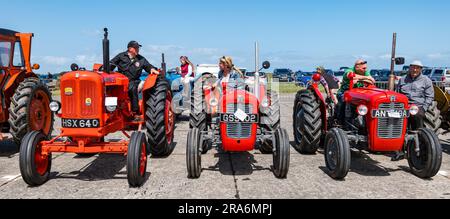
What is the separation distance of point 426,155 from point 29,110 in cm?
604

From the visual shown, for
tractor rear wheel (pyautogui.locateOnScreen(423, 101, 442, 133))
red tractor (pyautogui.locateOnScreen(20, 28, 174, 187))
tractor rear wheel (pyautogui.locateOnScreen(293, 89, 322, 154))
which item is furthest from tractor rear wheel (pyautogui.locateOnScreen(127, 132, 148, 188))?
tractor rear wheel (pyautogui.locateOnScreen(423, 101, 442, 133))

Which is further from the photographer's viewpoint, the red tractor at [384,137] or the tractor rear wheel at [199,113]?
the tractor rear wheel at [199,113]

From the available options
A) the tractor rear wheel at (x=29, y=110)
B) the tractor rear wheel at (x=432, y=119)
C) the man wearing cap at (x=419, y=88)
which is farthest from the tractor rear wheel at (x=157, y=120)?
the tractor rear wheel at (x=432, y=119)

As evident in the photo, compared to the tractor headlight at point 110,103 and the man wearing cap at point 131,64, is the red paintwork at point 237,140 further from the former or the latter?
the man wearing cap at point 131,64

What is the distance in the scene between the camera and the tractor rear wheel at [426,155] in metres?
4.69

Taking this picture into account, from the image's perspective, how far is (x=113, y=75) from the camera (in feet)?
17.8

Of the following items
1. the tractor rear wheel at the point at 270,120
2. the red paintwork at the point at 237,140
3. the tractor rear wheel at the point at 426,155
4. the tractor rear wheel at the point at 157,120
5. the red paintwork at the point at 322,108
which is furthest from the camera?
the red paintwork at the point at 322,108

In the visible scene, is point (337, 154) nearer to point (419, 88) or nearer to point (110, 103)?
point (419, 88)

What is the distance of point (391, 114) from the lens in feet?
16.2

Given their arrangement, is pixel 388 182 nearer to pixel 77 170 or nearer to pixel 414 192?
pixel 414 192

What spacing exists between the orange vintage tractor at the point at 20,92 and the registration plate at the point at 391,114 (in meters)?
4.87

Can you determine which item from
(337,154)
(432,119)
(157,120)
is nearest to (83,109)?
(157,120)

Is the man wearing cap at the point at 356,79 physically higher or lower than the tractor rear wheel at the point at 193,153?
higher

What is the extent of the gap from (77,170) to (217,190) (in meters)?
2.22
